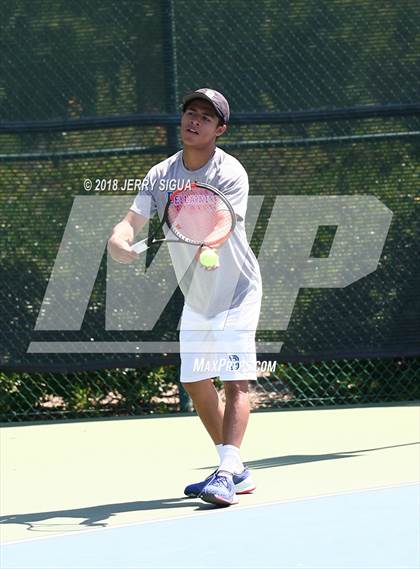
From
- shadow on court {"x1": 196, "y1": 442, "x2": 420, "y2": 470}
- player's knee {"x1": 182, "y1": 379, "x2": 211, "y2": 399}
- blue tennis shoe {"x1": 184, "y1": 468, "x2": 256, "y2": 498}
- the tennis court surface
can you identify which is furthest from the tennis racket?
shadow on court {"x1": 196, "y1": 442, "x2": 420, "y2": 470}

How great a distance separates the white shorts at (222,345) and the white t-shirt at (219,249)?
0.15 ft

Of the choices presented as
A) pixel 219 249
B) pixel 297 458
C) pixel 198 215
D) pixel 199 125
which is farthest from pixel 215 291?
pixel 297 458

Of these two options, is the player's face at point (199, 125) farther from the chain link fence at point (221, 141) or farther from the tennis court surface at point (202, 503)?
the chain link fence at point (221, 141)

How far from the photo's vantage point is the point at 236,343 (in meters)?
5.23

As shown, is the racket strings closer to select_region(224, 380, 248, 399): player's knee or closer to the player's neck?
the player's neck

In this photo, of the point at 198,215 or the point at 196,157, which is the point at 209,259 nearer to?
the point at 198,215

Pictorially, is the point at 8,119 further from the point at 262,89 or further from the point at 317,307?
the point at 317,307

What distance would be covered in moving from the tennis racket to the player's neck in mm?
93

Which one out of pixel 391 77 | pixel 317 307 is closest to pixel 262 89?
pixel 391 77

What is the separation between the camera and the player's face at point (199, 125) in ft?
17.1

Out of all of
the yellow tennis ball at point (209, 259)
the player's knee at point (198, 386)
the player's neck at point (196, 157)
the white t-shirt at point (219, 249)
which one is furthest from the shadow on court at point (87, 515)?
the player's neck at point (196, 157)

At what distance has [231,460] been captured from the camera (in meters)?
5.13

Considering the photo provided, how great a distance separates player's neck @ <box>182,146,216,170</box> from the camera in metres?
5.24

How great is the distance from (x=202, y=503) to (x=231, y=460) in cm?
20
